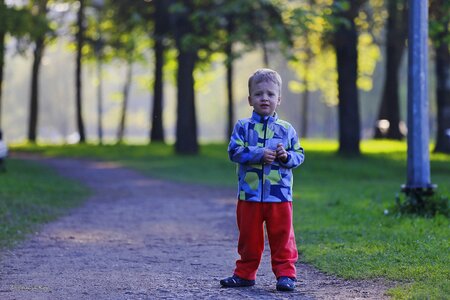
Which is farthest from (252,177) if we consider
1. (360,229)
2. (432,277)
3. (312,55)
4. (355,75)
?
(312,55)

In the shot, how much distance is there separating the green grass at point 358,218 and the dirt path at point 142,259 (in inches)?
15.4

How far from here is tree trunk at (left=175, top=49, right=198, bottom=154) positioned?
27297 mm

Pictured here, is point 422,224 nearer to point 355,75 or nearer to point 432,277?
point 432,277

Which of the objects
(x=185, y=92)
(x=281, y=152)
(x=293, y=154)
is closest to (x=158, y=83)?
(x=185, y=92)

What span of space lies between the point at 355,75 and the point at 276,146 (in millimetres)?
19657

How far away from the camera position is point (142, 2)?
33594 mm

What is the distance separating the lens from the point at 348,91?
84.3ft

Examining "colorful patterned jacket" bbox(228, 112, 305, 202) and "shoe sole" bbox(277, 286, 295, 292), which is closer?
"shoe sole" bbox(277, 286, 295, 292)

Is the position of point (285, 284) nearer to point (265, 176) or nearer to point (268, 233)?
point (268, 233)

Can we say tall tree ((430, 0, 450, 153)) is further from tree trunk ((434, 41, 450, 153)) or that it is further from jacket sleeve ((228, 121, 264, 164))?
jacket sleeve ((228, 121, 264, 164))

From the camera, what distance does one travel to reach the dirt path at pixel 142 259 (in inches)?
257

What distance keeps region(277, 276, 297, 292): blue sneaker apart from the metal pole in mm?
5135

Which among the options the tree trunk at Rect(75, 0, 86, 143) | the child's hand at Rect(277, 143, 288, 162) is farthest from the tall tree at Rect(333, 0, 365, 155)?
the child's hand at Rect(277, 143, 288, 162)

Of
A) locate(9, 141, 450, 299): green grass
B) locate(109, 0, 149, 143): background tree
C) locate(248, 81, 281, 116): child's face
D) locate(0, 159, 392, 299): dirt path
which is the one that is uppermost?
locate(109, 0, 149, 143): background tree
